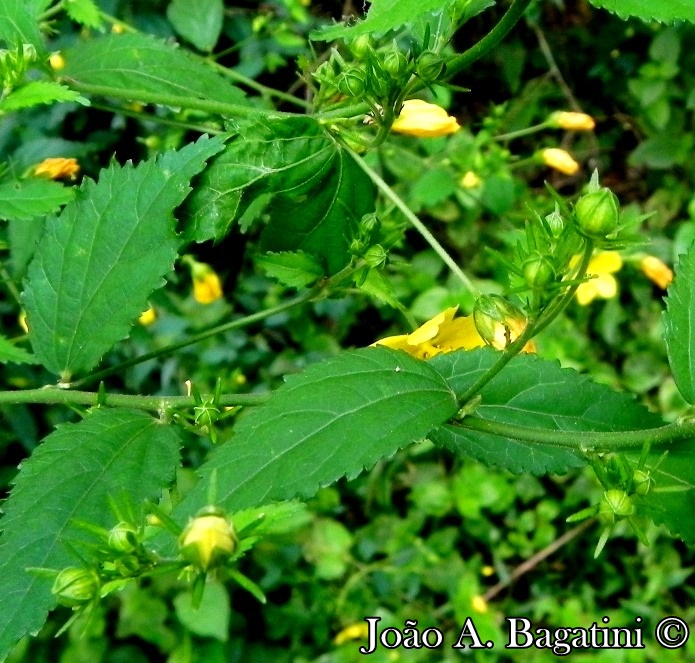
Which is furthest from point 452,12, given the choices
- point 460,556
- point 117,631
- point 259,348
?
point 460,556

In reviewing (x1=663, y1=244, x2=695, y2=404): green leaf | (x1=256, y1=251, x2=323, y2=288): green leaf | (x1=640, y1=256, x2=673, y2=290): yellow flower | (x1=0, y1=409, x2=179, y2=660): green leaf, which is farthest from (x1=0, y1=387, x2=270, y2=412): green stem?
(x1=640, y1=256, x2=673, y2=290): yellow flower

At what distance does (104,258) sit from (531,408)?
39 centimetres

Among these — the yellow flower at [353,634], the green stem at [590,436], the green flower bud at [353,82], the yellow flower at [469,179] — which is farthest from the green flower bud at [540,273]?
the yellow flower at [353,634]

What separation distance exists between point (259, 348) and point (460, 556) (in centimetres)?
69

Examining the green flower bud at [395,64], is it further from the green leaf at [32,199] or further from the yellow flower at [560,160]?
the yellow flower at [560,160]

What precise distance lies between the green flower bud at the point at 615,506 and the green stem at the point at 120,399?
0.94 ft

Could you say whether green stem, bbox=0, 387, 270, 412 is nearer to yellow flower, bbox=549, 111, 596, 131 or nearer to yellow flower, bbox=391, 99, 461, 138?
yellow flower, bbox=391, 99, 461, 138

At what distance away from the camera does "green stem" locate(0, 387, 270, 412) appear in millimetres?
670

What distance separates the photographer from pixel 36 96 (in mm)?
676

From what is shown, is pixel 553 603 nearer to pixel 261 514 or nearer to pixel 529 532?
pixel 529 532

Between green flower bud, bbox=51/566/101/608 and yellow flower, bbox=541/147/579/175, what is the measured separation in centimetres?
106

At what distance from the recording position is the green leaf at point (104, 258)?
26.0 inches

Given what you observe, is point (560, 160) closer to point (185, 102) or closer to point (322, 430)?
point (185, 102)

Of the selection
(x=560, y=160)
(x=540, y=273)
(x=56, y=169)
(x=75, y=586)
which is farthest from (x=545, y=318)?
(x=560, y=160)
